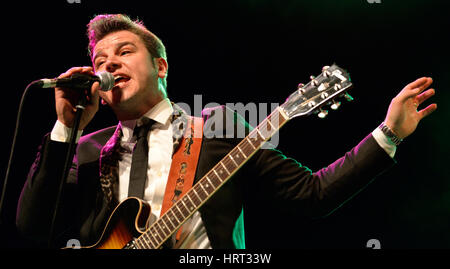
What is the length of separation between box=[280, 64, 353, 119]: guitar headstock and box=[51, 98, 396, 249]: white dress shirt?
23 cm

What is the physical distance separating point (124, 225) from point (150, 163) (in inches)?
14.0

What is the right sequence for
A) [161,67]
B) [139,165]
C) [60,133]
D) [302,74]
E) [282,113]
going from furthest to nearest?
[302,74], [161,67], [139,165], [60,133], [282,113]

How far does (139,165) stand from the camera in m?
2.04

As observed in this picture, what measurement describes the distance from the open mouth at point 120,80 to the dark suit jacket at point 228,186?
423 mm

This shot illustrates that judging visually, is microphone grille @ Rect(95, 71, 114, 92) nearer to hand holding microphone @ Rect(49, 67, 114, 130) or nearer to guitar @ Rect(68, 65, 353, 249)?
hand holding microphone @ Rect(49, 67, 114, 130)

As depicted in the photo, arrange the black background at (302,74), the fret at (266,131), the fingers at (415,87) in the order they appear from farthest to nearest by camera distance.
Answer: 1. the black background at (302,74)
2. the fret at (266,131)
3. the fingers at (415,87)

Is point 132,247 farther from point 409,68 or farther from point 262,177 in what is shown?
point 409,68

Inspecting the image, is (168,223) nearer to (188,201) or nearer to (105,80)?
(188,201)

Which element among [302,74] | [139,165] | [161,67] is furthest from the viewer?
[302,74]

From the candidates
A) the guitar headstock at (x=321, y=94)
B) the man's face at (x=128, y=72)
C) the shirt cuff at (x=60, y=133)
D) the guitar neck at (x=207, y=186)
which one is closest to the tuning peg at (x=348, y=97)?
the guitar headstock at (x=321, y=94)

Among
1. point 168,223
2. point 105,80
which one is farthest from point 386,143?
point 105,80

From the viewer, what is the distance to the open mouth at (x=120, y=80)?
2131mm

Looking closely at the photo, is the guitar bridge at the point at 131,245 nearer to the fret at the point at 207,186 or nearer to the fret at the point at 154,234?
the fret at the point at 154,234

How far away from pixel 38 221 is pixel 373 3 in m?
2.64
